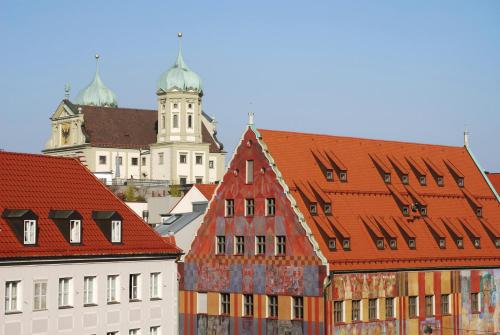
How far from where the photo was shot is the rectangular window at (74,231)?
59.9 metres

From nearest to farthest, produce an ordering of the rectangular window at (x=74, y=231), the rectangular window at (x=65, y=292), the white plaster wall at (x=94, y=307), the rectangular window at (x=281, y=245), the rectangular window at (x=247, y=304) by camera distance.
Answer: the white plaster wall at (x=94, y=307)
the rectangular window at (x=65, y=292)
the rectangular window at (x=74, y=231)
the rectangular window at (x=281, y=245)
the rectangular window at (x=247, y=304)

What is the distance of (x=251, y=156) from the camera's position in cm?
7762

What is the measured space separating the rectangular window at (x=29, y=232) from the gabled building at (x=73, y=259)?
5cm

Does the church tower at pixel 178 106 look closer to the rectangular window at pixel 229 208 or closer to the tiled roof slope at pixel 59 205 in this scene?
the rectangular window at pixel 229 208

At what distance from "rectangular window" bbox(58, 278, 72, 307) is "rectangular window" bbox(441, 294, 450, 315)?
96.3 feet

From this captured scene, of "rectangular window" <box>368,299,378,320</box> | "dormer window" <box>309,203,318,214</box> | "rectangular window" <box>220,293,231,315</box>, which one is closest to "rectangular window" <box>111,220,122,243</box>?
"dormer window" <box>309,203,318,214</box>

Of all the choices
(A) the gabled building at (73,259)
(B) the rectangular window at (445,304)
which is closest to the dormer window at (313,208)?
(B) the rectangular window at (445,304)

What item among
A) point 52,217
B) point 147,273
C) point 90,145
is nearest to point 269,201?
point 147,273

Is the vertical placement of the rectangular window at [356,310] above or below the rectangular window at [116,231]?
below

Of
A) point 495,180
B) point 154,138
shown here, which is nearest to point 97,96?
point 154,138

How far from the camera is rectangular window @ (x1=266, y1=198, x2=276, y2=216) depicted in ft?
248

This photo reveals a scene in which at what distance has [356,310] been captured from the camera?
240 ft

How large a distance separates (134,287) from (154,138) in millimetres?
120697

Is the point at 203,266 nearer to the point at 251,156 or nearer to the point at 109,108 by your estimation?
the point at 251,156
